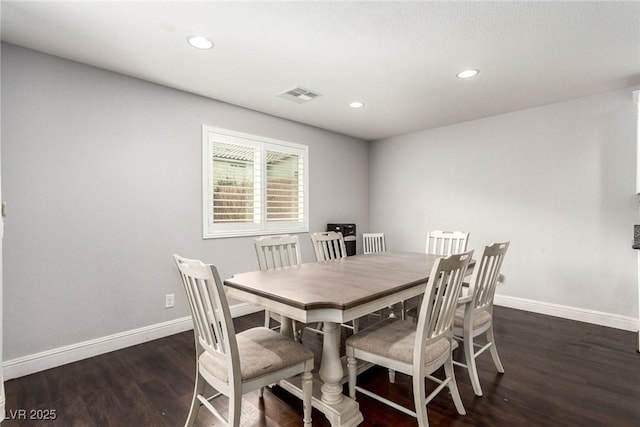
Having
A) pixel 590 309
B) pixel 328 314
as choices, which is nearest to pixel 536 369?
pixel 590 309

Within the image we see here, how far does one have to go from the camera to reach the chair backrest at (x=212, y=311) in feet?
4.33

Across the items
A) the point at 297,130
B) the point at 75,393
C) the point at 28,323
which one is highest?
the point at 297,130

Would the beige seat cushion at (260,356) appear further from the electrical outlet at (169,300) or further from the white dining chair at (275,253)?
the electrical outlet at (169,300)

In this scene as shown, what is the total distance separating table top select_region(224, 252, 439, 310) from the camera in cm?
158

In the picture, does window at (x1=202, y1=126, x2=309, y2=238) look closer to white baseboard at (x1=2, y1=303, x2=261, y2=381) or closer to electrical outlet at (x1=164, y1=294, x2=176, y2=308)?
electrical outlet at (x1=164, y1=294, x2=176, y2=308)

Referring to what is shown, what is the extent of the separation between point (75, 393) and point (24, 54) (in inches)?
97.2

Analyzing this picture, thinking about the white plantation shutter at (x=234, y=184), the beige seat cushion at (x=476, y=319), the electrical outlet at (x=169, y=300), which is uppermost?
the white plantation shutter at (x=234, y=184)

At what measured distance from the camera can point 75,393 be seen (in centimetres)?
209

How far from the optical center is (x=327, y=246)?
123 inches

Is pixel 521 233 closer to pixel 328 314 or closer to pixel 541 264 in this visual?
pixel 541 264

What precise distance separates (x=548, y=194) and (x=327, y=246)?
2696 millimetres

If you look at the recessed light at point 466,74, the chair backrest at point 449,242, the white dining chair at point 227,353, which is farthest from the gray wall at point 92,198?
the recessed light at point 466,74

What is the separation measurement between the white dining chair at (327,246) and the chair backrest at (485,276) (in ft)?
3.65

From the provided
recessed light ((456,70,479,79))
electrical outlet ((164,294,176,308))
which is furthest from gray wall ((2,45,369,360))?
recessed light ((456,70,479,79))
